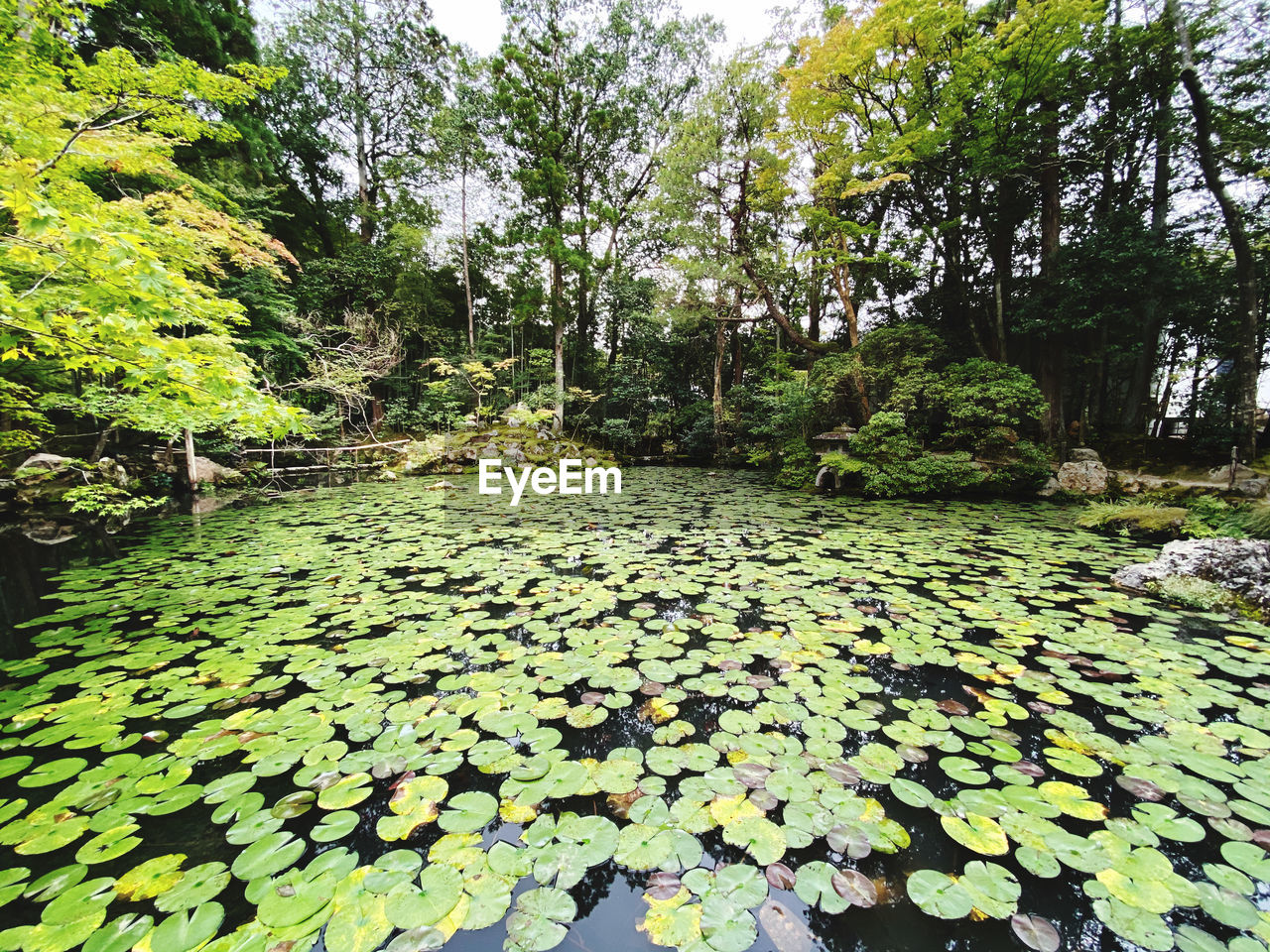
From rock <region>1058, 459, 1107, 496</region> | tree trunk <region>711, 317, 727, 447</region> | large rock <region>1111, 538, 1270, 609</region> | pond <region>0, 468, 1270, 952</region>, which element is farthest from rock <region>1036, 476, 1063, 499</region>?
tree trunk <region>711, 317, 727, 447</region>

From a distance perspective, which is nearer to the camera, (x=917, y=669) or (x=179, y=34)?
(x=917, y=669)

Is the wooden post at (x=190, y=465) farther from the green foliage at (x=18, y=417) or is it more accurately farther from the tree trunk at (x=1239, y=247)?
the tree trunk at (x=1239, y=247)

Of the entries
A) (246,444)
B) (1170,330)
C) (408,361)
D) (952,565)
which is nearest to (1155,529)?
(952,565)

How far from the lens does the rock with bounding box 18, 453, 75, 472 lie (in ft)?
18.4

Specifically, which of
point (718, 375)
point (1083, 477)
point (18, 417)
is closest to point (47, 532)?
point (18, 417)

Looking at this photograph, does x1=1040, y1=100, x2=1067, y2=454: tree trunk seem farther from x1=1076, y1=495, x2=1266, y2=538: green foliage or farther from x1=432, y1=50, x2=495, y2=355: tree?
x1=432, y1=50, x2=495, y2=355: tree

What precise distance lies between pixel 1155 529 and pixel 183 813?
7.67 m

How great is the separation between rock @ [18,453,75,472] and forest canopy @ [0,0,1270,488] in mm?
358

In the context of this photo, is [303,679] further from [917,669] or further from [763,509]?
[763,509]

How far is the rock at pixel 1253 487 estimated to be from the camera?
17.2 ft

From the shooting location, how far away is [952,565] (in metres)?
3.66

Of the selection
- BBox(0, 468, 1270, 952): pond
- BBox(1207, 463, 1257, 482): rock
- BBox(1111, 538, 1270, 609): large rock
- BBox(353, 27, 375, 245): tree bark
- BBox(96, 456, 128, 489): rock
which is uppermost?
BBox(353, 27, 375, 245): tree bark

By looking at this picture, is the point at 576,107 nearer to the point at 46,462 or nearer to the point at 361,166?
the point at 361,166


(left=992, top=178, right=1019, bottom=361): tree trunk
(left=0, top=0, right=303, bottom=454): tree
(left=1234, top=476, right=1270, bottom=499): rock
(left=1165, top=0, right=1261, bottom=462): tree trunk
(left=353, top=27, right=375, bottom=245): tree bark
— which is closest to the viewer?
(left=0, top=0, right=303, bottom=454): tree
